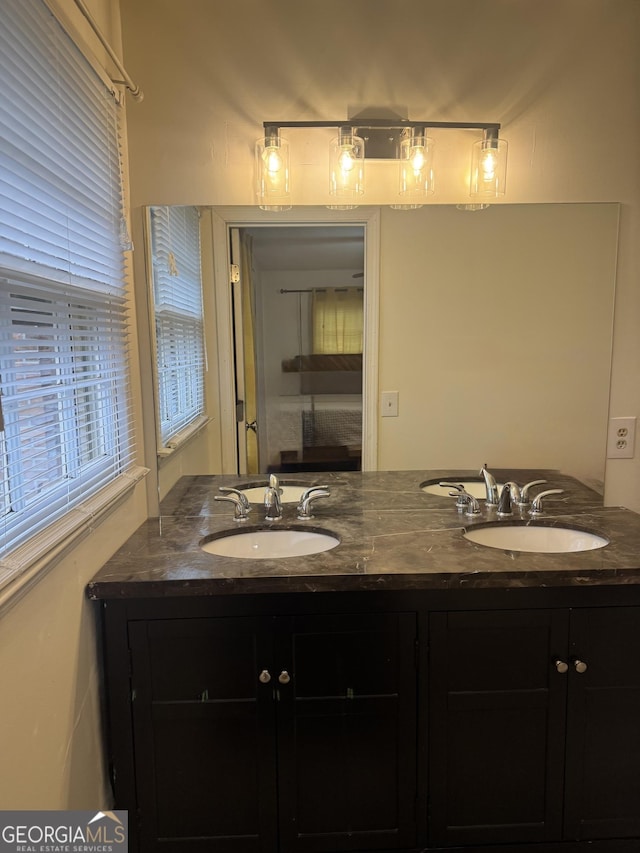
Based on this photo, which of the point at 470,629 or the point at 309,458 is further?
the point at 309,458

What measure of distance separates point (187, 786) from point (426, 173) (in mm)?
1874

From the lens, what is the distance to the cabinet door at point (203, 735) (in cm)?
135

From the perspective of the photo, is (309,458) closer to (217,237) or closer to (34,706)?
(217,237)

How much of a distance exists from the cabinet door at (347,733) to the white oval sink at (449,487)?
58cm

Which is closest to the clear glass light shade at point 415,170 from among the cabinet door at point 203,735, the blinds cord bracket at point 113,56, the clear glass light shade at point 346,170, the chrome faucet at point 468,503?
the clear glass light shade at point 346,170

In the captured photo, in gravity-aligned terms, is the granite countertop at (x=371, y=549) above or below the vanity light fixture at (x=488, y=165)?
below

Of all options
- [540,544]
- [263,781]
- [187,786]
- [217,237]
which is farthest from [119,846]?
[217,237]

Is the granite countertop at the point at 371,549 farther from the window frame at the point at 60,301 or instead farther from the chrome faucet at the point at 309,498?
the window frame at the point at 60,301

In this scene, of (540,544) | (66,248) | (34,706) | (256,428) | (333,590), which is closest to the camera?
(34,706)

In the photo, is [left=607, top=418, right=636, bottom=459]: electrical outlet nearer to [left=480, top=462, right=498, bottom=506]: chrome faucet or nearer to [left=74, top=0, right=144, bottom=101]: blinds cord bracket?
[left=480, top=462, right=498, bottom=506]: chrome faucet

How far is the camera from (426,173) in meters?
1.76
